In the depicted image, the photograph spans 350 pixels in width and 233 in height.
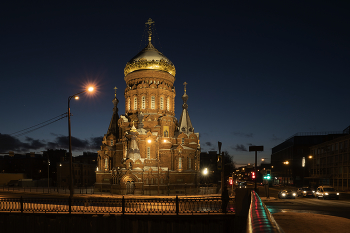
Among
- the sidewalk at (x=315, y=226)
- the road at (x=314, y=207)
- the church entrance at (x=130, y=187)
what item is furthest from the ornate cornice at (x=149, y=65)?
the sidewalk at (x=315, y=226)

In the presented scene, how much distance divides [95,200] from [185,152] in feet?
92.6

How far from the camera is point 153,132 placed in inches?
1784

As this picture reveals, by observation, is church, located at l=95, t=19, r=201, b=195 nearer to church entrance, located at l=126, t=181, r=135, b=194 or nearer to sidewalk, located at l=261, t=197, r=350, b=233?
church entrance, located at l=126, t=181, r=135, b=194

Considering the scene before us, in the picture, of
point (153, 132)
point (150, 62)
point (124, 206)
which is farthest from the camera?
point (150, 62)

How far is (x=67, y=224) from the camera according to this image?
53.8ft

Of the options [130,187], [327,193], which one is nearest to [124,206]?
[327,193]

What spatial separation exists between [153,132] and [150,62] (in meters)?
10.7

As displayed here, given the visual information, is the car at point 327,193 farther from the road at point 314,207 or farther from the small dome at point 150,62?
the small dome at point 150,62

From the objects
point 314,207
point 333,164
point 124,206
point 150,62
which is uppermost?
point 150,62

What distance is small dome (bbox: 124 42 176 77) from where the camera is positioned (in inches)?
1828

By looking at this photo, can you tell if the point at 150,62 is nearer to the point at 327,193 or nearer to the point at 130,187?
the point at 130,187

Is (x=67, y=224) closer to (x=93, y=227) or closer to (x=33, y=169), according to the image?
(x=93, y=227)

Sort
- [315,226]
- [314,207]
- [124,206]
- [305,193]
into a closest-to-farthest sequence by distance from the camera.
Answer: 1. [315,226]
2. [124,206]
3. [314,207]
4. [305,193]

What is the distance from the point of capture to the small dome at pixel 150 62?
46438mm
